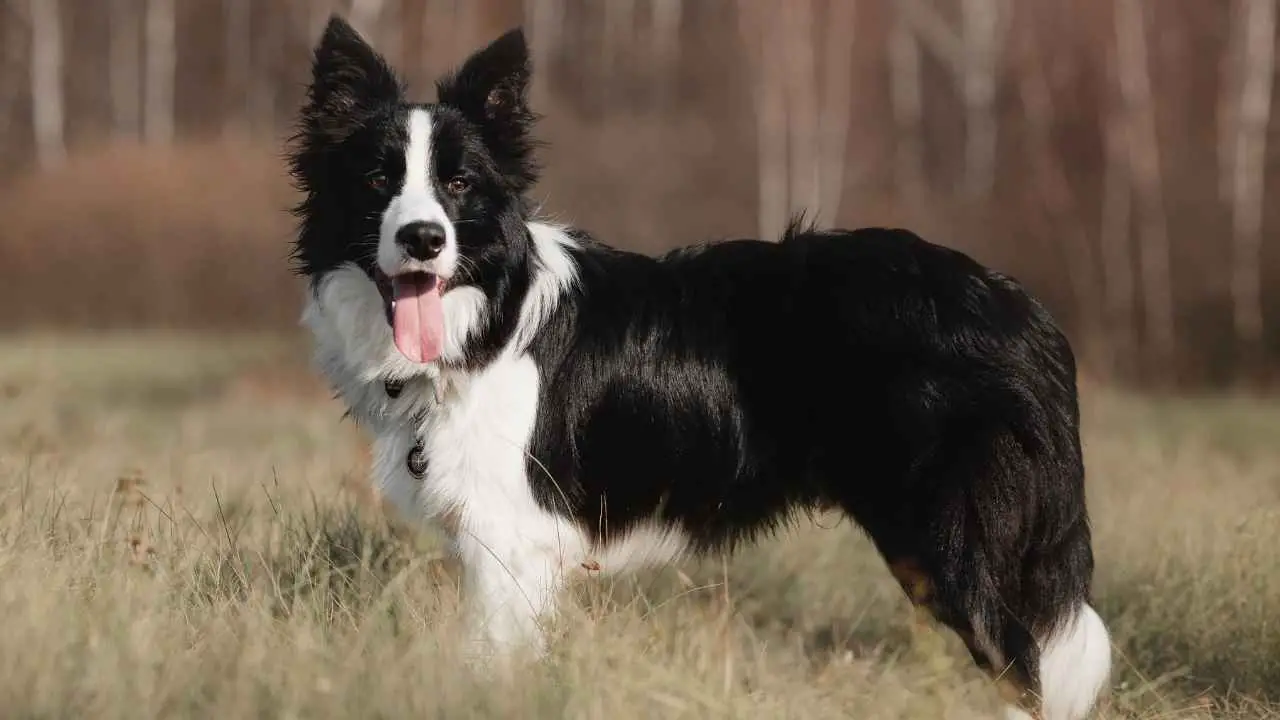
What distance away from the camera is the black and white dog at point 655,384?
3.88 meters

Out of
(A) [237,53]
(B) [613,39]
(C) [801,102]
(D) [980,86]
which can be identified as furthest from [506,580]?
(A) [237,53]

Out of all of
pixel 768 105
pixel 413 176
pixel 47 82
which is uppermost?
pixel 768 105

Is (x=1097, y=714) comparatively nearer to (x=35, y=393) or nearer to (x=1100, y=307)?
(x=35, y=393)

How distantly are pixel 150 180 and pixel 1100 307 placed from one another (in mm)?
10738

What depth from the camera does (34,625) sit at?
11.4ft

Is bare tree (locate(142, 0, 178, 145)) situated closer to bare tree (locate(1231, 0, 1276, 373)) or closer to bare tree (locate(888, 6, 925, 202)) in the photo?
bare tree (locate(888, 6, 925, 202))

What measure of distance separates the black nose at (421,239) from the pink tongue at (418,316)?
0.53ft

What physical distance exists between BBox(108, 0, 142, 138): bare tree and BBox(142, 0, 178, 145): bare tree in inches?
6.1

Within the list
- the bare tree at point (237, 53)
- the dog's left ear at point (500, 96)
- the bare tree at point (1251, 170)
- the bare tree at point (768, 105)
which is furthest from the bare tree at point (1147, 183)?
the bare tree at point (237, 53)

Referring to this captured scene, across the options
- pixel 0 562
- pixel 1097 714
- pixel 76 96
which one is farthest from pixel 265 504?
pixel 76 96

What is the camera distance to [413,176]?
12.8 feet

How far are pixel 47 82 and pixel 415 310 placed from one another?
53.1ft

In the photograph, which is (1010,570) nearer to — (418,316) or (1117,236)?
(418,316)

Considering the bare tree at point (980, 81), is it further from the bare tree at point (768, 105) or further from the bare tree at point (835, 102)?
the bare tree at point (768, 105)
